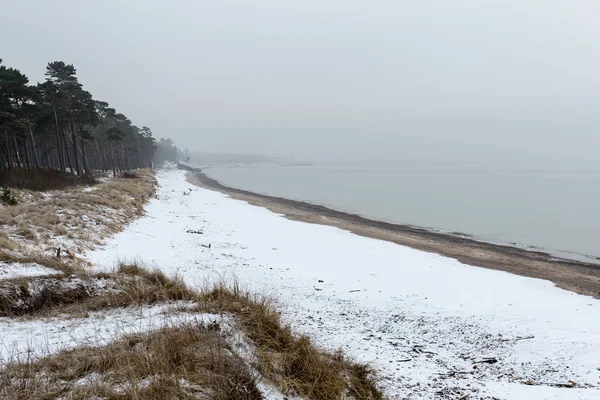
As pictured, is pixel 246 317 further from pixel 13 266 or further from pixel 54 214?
pixel 54 214

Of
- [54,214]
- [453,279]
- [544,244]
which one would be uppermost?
[54,214]

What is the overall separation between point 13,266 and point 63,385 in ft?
16.8

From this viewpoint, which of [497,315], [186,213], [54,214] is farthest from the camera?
[186,213]

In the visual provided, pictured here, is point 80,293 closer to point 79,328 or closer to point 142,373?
point 79,328

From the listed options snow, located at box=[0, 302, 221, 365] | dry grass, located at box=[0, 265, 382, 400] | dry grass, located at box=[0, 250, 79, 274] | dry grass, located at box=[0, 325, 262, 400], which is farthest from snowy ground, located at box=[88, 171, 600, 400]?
snow, located at box=[0, 302, 221, 365]

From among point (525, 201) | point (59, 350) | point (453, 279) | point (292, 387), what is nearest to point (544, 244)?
point (453, 279)

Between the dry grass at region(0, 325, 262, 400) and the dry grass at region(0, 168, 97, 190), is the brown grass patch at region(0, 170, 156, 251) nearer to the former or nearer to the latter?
the dry grass at region(0, 168, 97, 190)

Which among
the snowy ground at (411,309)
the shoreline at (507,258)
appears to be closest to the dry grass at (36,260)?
the snowy ground at (411,309)

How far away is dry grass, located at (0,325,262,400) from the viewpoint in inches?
117

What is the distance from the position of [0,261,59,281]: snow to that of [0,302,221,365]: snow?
1693mm

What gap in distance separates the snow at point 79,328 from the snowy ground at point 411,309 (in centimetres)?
265

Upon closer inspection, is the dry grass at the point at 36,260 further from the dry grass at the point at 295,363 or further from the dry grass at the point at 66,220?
the dry grass at the point at 295,363

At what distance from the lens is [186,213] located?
2467cm

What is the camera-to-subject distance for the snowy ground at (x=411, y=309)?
5.38 metres
